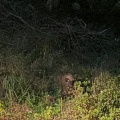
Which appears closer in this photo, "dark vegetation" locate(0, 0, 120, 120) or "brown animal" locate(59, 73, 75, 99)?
"dark vegetation" locate(0, 0, 120, 120)

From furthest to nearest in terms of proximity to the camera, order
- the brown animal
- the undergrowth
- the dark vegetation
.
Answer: the brown animal
the dark vegetation
the undergrowth

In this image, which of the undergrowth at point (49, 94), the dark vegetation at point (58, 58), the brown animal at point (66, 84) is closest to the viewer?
the undergrowth at point (49, 94)

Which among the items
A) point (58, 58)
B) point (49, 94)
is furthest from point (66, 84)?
point (58, 58)

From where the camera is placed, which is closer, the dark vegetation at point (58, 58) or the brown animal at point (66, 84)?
the dark vegetation at point (58, 58)

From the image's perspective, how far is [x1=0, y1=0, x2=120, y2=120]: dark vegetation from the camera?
452cm

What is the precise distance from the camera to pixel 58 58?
6707mm

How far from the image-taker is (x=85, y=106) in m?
4.34

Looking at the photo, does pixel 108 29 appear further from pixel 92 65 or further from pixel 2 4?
pixel 2 4

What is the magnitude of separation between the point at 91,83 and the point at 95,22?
3.18 meters

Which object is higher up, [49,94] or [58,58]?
[58,58]

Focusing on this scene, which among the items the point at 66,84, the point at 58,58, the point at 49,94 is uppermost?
the point at 58,58

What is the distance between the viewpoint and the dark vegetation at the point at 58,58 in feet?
14.8

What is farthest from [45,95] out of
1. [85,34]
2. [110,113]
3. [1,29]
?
[1,29]

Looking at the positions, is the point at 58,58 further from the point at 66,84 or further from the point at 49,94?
the point at 49,94
